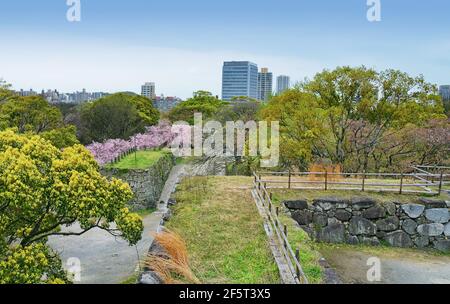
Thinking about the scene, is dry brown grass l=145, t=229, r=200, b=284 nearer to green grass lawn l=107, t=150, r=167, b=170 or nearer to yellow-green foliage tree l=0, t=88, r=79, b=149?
green grass lawn l=107, t=150, r=167, b=170

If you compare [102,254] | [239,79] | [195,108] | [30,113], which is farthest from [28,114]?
[239,79]

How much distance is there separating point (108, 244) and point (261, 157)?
8956mm

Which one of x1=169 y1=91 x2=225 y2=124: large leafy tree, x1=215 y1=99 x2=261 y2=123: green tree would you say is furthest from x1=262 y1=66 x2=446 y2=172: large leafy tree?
x1=169 y1=91 x2=225 y2=124: large leafy tree

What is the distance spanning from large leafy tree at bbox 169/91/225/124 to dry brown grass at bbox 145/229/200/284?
36.6 meters

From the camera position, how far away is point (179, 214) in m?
10.6

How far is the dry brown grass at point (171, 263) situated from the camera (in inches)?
259

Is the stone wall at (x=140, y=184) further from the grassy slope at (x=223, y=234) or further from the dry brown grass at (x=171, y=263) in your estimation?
the dry brown grass at (x=171, y=263)

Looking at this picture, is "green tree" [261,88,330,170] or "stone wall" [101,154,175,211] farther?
"stone wall" [101,154,175,211]

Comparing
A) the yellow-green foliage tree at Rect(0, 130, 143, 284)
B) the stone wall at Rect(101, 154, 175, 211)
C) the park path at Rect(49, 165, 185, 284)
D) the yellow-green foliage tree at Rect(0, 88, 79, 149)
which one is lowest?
the park path at Rect(49, 165, 185, 284)

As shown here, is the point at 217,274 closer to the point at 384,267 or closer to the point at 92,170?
the point at 92,170

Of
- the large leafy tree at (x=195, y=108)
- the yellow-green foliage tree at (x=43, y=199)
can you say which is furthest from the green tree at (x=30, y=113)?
the large leafy tree at (x=195, y=108)

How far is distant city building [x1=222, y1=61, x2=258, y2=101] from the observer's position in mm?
156375

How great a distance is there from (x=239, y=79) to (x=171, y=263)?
15498cm
